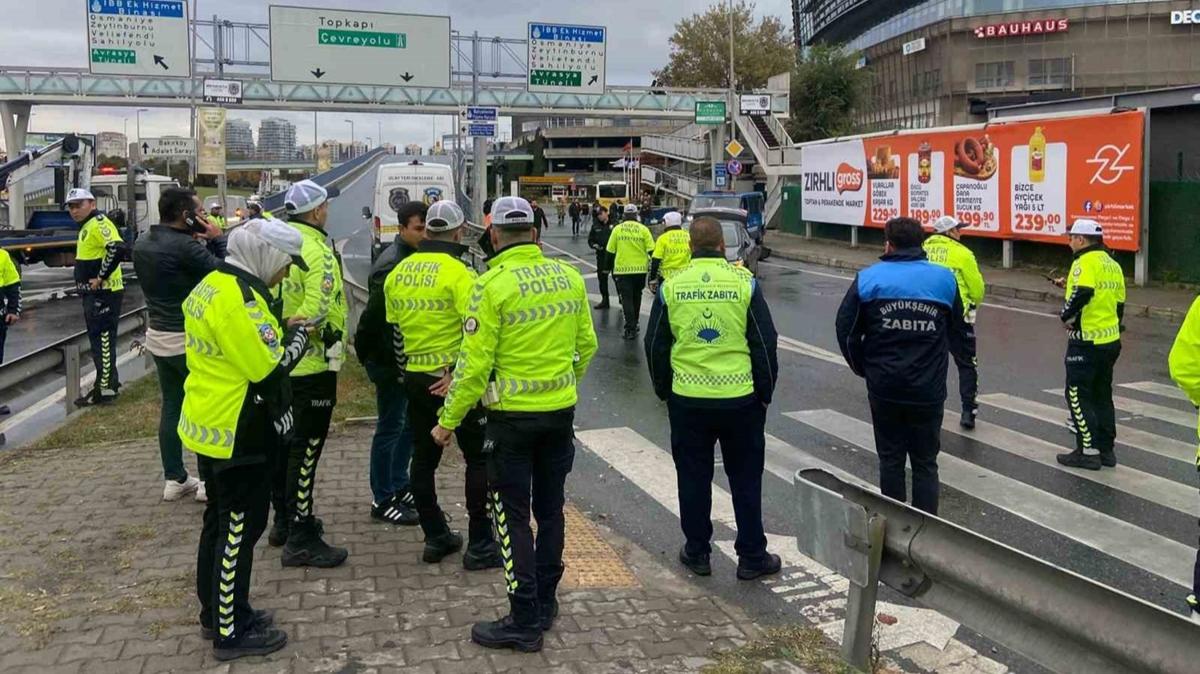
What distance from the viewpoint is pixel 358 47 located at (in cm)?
3406

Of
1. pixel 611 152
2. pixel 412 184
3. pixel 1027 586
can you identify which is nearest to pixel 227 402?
pixel 1027 586

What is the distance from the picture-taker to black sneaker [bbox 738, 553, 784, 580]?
5.19 m

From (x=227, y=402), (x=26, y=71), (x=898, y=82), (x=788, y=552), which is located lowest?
(x=788, y=552)

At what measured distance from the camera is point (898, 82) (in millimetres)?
60594

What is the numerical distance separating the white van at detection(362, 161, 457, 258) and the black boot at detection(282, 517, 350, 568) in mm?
20099

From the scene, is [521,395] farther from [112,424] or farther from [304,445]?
[112,424]

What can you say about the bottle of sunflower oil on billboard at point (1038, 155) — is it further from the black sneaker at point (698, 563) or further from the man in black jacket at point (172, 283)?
the man in black jacket at point (172, 283)

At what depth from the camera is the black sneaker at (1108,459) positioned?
7234 mm

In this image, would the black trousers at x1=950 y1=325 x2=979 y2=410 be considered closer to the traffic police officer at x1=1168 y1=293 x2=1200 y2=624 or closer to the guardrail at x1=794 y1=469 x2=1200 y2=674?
the traffic police officer at x1=1168 y1=293 x2=1200 y2=624

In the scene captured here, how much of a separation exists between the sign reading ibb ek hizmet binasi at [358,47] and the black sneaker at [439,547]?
103 feet

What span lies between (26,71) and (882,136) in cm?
2840

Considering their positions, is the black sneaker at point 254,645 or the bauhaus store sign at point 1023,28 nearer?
the black sneaker at point 254,645

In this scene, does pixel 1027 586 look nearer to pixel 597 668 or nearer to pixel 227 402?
pixel 597 668

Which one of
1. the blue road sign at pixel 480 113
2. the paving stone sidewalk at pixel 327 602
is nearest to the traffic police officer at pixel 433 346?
the paving stone sidewalk at pixel 327 602
